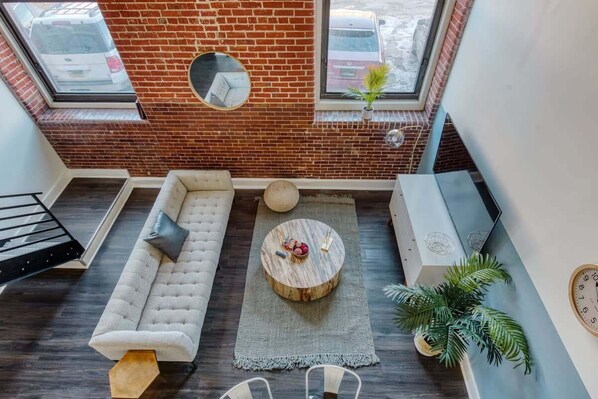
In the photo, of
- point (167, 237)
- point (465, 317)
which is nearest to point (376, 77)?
point (465, 317)

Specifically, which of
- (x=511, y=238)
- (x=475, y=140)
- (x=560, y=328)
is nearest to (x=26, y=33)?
(x=475, y=140)

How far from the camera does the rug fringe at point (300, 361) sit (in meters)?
2.80

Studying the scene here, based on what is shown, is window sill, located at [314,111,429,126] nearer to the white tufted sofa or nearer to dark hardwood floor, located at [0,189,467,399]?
dark hardwood floor, located at [0,189,467,399]

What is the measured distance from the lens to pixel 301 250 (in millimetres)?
3092

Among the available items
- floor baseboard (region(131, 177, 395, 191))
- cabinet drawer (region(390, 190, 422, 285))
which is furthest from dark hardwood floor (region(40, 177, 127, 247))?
cabinet drawer (region(390, 190, 422, 285))

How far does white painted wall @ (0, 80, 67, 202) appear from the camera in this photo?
11.2ft

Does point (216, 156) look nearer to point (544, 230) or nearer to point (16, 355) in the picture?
point (16, 355)

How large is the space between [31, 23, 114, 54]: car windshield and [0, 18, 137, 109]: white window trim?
188 mm

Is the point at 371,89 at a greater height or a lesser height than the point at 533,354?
greater

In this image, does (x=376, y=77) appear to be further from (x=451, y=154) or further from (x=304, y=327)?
(x=304, y=327)

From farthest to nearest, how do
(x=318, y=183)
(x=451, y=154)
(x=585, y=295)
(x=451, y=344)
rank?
(x=318, y=183) < (x=451, y=154) < (x=451, y=344) < (x=585, y=295)

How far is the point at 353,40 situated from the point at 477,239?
2263 mm

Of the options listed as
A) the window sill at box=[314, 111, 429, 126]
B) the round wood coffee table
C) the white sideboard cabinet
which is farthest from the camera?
the window sill at box=[314, 111, 429, 126]

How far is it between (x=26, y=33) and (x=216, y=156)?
7.52 ft
